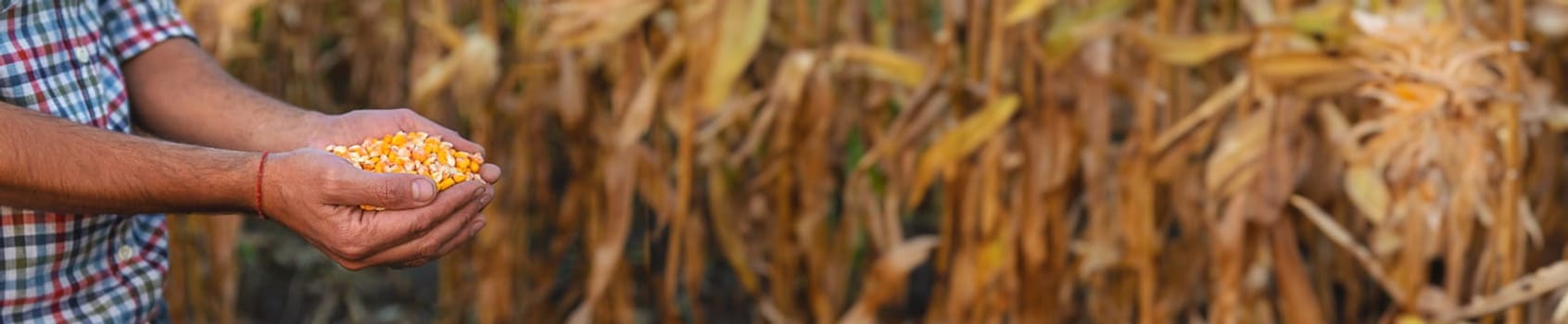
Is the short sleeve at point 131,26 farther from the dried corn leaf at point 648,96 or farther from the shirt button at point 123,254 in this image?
the dried corn leaf at point 648,96

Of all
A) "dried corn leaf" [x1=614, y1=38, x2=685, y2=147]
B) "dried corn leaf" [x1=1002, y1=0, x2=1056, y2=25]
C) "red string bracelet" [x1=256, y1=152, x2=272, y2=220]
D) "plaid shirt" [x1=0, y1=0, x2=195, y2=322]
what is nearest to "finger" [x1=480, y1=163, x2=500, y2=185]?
"red string bracelet" [x1=256, y1=152, x2=272, y2=220]

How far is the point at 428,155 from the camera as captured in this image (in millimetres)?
929

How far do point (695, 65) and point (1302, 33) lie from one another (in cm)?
64

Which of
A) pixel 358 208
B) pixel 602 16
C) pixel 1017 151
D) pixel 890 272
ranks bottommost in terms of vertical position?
pixel 890 272

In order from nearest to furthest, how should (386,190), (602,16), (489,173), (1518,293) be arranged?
(386,190) → (489,173) → (1518,293) → (602,16)

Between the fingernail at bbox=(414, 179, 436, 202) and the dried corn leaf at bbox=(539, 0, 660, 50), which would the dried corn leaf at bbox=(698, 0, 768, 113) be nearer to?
the dried corn leaf at bbox=(539, 0, 660, 50)

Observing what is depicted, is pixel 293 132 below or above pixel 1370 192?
above

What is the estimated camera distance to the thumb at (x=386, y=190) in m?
0.84

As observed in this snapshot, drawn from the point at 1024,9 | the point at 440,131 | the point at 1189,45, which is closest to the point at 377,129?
the point at 440,131

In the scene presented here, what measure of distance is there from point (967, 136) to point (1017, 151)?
0.08 meters

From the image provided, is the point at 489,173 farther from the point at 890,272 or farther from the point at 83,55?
the point at 890,272

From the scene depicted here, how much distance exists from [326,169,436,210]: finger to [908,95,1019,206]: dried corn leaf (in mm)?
901

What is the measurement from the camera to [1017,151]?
5.68 feet

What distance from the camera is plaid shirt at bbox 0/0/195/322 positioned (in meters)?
0.98
